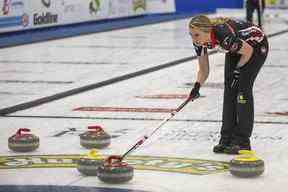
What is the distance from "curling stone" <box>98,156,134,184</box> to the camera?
7234mm

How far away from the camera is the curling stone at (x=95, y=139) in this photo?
8.93 metres

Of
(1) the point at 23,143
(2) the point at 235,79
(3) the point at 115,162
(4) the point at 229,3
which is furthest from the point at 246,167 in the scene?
(4) the point at 229,3

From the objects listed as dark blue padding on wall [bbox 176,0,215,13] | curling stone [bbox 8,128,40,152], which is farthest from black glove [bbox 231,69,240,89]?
dark blue padding on wall [bbox 176,0,215,13]

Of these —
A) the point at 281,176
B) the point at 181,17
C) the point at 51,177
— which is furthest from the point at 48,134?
the point at 181,17

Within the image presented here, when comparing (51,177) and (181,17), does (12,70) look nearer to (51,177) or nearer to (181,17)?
(51,177)

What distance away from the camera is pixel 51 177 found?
7.61m

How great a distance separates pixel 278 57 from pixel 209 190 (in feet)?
42.8

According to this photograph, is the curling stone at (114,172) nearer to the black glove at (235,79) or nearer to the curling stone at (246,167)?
the curling stone at (246,167)

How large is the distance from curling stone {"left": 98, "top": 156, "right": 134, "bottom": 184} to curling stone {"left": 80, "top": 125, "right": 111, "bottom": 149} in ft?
5.10

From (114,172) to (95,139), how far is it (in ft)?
5.61

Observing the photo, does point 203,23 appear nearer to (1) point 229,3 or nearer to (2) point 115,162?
(2) point 115,162

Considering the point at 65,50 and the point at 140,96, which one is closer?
the point at 140,96

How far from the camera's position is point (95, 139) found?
29.2ft

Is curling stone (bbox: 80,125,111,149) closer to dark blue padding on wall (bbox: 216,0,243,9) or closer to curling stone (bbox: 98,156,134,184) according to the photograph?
curling stone (bbox: 98,156,134,184)
